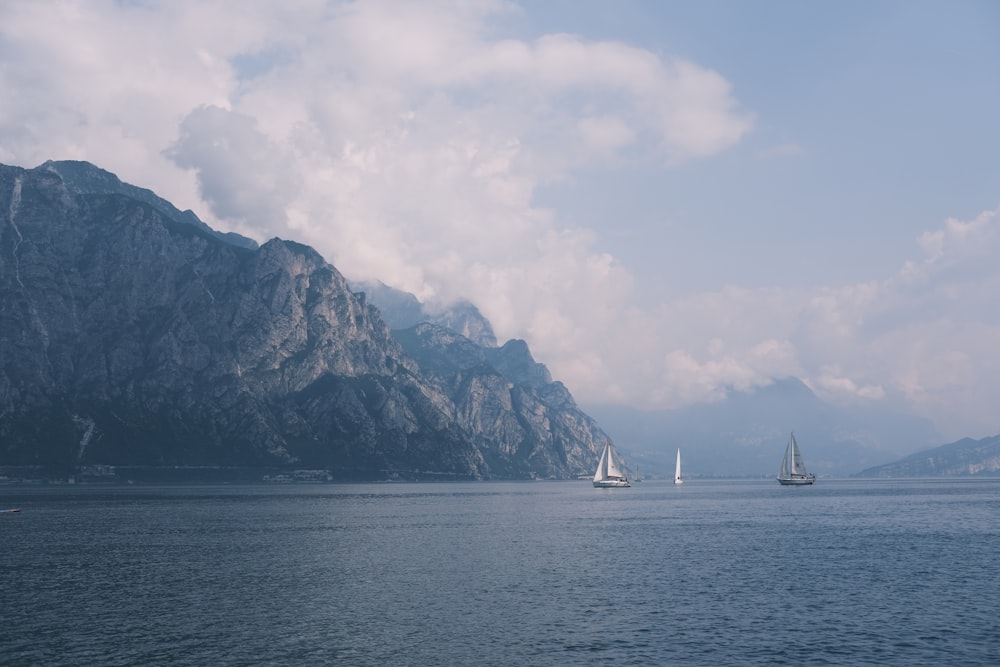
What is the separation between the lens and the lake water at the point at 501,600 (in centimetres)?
6838

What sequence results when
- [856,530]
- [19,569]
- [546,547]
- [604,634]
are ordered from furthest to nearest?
[856,530] → [546,547] → [19,569] → [604,634]

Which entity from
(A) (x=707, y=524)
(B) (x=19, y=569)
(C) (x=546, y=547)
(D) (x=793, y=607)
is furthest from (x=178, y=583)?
(A) (x=707, y=524)

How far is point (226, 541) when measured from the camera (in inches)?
5969

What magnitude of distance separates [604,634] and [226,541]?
97878 millimetres

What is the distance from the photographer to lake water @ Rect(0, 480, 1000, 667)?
68.4 metres

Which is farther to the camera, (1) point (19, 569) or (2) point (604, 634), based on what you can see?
(1) point (19, 569)

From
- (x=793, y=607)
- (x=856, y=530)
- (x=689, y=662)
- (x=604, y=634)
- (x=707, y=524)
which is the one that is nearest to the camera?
(x=689, y=662)

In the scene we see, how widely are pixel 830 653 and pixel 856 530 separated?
4463 inches

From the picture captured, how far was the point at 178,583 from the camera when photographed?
338 feet

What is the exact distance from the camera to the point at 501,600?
3585 inches

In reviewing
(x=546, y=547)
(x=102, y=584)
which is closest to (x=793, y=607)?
(x=546, y=547)

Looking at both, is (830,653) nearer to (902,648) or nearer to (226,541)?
(902,648)

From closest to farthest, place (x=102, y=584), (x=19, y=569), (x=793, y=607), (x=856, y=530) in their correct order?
1. (x=793, y=607)
2. (x=102, y=584)
3. (x=19, y=569)
4. (x=856, y=530)

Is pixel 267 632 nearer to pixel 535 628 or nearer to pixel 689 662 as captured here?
pixel 535 628
